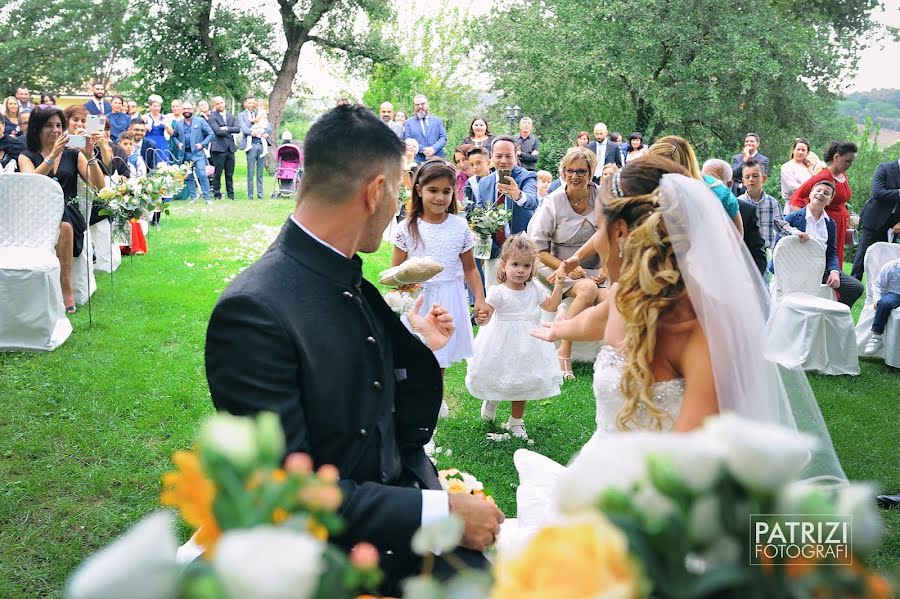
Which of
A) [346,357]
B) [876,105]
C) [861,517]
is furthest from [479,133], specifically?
[876,105]

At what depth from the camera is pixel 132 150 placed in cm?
1399

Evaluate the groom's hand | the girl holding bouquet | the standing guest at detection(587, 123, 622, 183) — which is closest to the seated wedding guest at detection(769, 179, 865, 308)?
the girl holding bouquet

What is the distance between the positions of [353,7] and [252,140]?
11562mm

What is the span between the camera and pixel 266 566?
75cm

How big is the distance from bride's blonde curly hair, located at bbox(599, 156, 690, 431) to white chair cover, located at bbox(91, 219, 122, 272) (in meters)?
8.74

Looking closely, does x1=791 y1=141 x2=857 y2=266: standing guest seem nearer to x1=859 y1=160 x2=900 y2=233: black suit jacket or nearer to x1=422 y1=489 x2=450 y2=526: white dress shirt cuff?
x1=859 y1=160 x2=900 y2=233: black suit jacket

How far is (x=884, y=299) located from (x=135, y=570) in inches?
356

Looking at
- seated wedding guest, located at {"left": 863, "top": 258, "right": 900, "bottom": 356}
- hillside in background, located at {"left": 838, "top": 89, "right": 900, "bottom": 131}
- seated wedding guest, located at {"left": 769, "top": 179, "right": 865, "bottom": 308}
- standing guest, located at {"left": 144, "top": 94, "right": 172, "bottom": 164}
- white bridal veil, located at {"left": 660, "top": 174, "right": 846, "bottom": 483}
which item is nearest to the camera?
white bridal veil, located at {"left": 660, "top": 174, "right": 846, "bottom": 483}

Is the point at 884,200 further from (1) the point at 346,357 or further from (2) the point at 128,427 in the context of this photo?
(1) the point at 346,357

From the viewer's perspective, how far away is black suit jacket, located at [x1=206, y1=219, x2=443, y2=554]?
7.04 feet

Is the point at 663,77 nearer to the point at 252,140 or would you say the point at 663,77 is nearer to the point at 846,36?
the point at 846,36

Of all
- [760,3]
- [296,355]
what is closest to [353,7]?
[760,3]

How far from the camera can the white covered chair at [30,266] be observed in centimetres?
690

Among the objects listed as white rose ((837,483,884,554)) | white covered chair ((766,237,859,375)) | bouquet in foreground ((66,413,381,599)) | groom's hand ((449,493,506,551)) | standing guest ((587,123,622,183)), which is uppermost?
white rose ((837,483,884,554))
